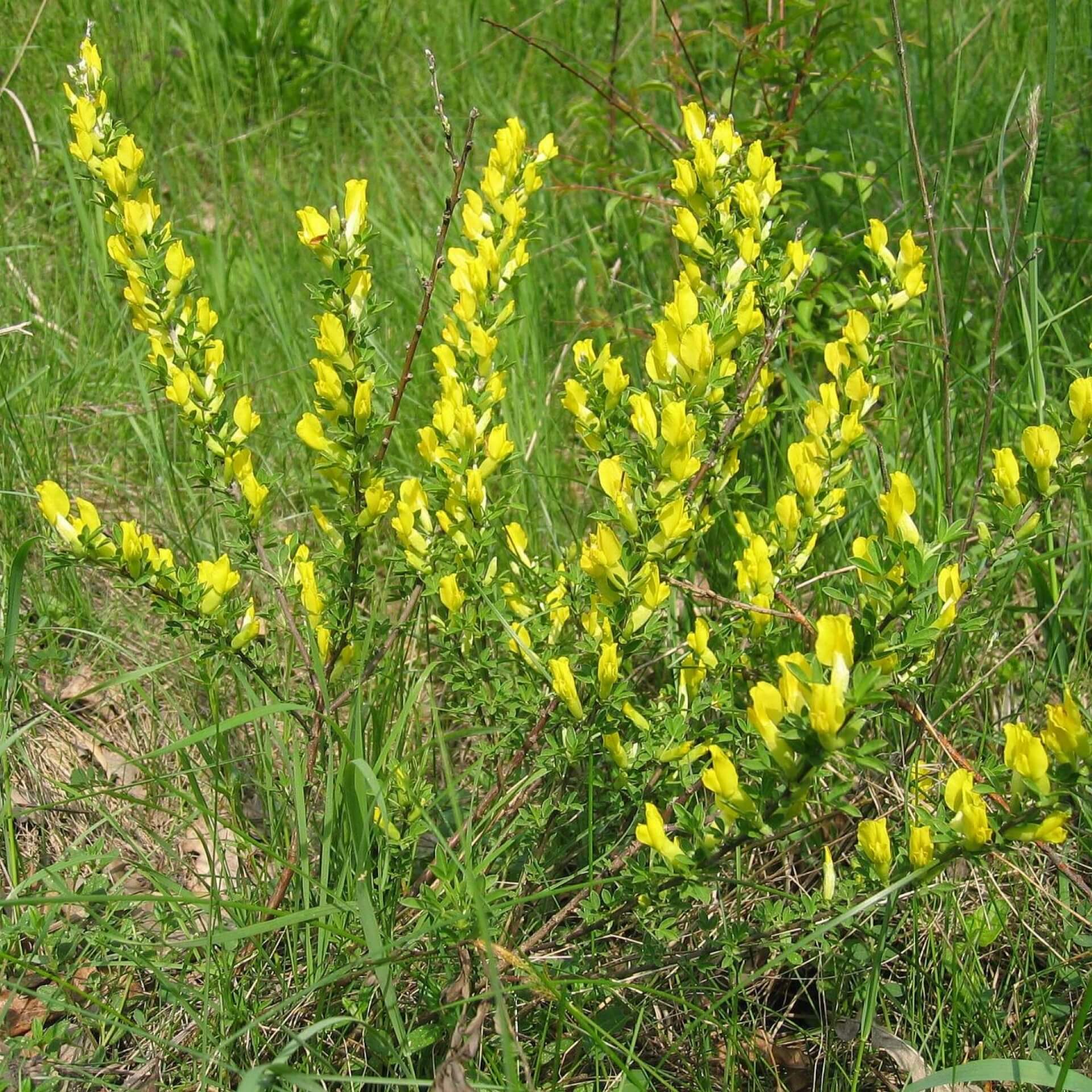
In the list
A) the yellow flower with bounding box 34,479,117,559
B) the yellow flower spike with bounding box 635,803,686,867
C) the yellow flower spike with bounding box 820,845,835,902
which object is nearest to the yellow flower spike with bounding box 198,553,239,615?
the yellow flower with bounding box 34,479,117,559

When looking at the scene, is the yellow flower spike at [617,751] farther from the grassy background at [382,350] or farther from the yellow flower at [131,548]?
the yellow flower at [131,548]

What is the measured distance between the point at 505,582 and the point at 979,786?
809 millimetres

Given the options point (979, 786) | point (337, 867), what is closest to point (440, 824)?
point (337, 867)

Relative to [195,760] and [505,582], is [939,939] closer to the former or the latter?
[505,582]

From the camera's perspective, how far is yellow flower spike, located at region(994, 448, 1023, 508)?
1651mm

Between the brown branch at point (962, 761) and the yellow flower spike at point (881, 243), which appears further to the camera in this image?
the yellow flower spike at point (881, 243)

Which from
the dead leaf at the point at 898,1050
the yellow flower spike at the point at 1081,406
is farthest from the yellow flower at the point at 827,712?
the dead leaf at the point at 898,1050

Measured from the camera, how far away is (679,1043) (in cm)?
174

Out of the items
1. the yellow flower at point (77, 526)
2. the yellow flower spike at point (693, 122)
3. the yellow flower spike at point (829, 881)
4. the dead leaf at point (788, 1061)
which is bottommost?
the dead leaf at point (788, 1061)

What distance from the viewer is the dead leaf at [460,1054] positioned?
1.58 meters

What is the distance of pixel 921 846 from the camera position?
1.44 metres

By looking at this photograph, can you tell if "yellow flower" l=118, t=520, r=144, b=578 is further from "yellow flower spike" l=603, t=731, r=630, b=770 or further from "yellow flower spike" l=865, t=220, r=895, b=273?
"yellow flower spike" l=865, t=220, r=895, b=273

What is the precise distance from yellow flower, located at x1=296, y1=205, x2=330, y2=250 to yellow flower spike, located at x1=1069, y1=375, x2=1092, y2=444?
1075 millimetres

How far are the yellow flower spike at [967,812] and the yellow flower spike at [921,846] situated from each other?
4 centimetres
